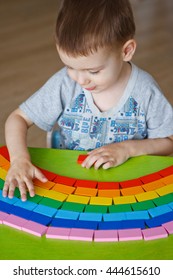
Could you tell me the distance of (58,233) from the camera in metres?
0.84

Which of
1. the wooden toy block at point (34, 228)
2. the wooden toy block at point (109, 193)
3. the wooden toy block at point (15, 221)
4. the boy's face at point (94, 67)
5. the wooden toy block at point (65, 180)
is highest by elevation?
the boy's face at point (94, 67)

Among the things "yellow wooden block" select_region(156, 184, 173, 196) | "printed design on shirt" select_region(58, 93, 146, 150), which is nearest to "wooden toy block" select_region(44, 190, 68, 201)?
"yellow wooden block" select_region(156, 184, 173, 196)

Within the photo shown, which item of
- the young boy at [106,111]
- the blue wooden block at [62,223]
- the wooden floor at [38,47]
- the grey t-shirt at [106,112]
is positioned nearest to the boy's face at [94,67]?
the young boy at [106,111]

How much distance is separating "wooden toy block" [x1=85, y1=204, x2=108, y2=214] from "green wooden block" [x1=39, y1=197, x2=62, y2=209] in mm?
60

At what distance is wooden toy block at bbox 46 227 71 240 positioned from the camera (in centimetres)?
83

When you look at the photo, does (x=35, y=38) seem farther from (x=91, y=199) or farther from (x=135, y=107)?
(x=91, y=199)

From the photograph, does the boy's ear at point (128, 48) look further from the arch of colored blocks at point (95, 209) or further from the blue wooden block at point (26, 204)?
the blue wooden block at point (26, 204)

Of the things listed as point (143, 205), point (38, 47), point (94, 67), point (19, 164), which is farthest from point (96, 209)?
point (38, 47)

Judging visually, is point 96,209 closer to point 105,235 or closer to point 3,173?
point 105,235

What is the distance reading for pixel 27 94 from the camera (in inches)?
101

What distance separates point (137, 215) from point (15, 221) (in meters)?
0.25

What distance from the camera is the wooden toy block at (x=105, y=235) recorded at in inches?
32.5

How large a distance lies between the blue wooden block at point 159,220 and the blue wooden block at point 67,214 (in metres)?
0.14

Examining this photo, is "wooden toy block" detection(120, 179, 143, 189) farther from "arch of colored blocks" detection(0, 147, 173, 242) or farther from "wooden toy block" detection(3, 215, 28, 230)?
"wooden toy block" detection(3, 215, 28, 230)
